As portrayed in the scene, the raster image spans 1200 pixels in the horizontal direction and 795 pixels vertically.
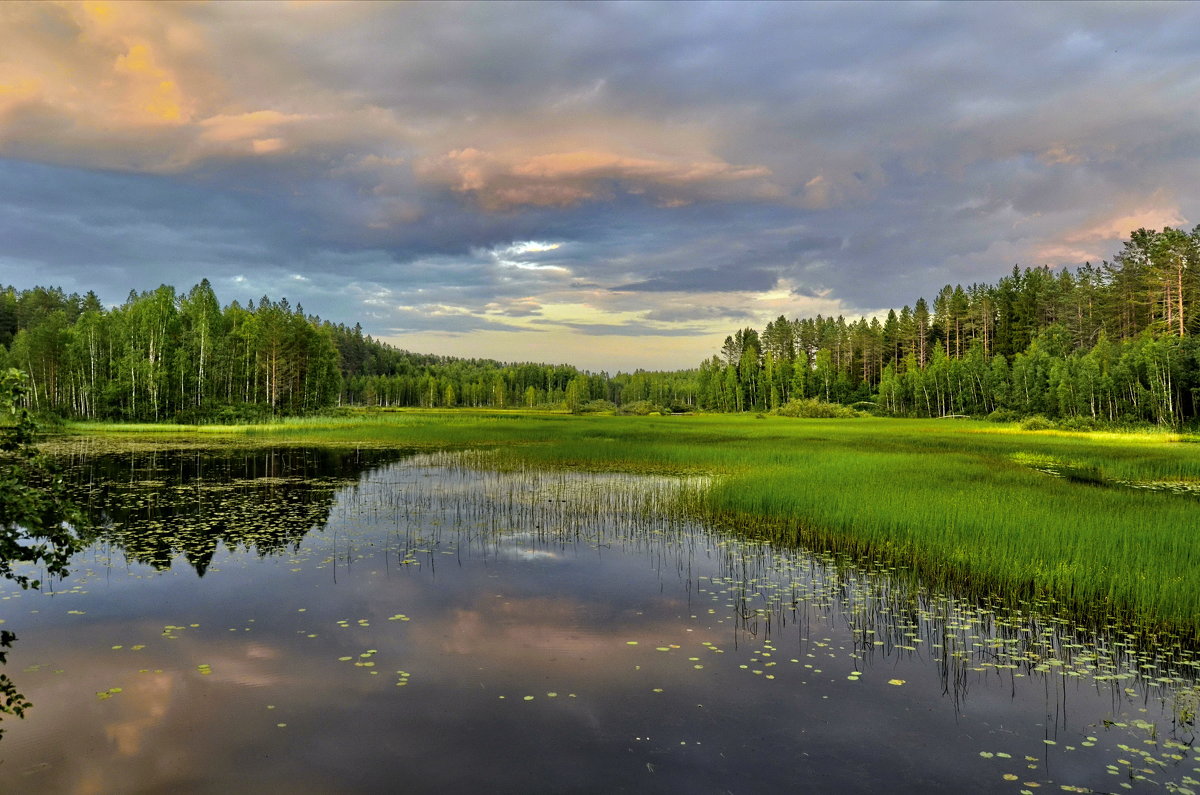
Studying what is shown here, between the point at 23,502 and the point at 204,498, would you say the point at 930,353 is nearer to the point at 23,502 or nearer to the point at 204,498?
the point at 204,498

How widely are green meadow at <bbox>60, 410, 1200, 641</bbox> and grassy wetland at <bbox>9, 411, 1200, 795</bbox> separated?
145 millimetres

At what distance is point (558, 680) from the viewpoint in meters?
9.91

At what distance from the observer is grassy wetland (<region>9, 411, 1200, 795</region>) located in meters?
7.68

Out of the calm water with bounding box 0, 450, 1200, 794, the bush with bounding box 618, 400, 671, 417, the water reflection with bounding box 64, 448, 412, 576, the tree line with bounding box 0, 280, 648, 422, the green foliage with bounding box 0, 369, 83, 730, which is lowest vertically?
the calm water with bounding box 0, 450, 1200, 794

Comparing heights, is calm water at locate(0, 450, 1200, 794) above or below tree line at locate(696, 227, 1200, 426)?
below

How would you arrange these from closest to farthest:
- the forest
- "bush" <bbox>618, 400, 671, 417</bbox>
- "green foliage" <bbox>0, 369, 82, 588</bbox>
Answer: "green foliage" <bbox>0, 369, 82, 588</bbox>
the forest
"bush" <bbox>618, 400, 671, 417</bbox>

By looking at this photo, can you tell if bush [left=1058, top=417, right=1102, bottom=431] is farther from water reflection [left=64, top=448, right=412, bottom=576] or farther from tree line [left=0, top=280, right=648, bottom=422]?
tree line [left=0, top=280, right=648, bottom=422]

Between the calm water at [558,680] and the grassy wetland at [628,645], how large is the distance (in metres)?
0.05

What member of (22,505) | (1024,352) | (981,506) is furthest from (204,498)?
(1024,352)

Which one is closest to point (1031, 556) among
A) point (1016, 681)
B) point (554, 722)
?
point (1016, 681)

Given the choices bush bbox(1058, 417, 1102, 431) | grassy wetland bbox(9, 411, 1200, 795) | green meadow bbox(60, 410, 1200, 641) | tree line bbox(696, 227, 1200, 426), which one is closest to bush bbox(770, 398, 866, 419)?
tree line bbox(696, 227, 1200, 426)

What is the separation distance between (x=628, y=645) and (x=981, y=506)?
1508 centimetres

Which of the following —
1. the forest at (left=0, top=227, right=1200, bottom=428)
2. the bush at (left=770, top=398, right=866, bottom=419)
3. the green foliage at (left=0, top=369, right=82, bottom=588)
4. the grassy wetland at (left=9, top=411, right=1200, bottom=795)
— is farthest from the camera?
the bush at (left=770, top=398, right=866, bottom=419)

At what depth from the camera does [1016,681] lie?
9664 millimetres
